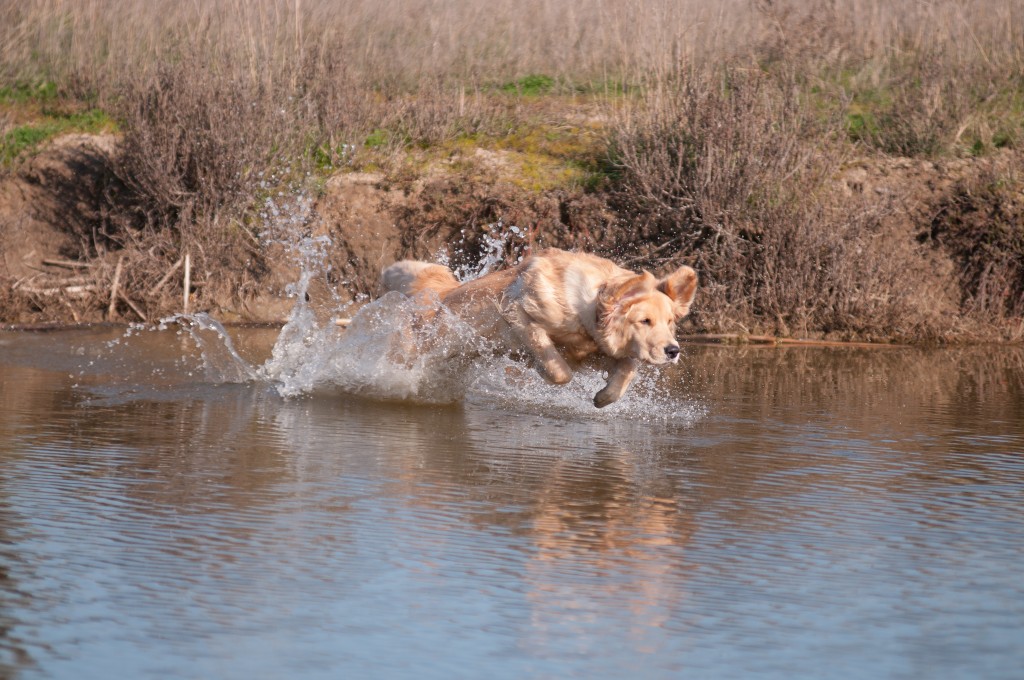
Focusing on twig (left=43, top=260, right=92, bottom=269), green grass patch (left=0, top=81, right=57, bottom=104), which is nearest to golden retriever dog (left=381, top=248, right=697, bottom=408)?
twig (left=43, top=260, right=92, bottom=269)

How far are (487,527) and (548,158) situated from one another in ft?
31.3

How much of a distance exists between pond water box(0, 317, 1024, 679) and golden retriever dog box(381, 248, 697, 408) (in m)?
0.32

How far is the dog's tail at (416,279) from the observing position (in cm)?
889

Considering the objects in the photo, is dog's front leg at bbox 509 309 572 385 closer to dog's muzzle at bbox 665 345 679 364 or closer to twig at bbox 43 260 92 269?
dog's muzzle at bbox 665 345 679 364

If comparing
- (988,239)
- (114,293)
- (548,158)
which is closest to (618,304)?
(114,293)

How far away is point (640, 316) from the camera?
24.6ft

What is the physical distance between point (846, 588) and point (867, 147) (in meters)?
10.8

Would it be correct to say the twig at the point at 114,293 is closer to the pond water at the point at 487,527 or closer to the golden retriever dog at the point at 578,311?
the pond water at the point at 487,527

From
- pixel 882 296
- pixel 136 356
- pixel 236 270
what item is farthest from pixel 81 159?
pixel 882 296

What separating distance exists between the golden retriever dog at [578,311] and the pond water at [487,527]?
32cm

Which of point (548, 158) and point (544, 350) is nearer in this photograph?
point (544, 350)

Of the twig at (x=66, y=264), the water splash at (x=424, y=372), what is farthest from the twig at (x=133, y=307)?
the water splash at (x=424, y=372)

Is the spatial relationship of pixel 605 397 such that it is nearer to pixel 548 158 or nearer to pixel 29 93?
pixel 548 158

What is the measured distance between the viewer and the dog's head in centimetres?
748
